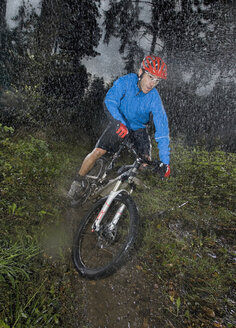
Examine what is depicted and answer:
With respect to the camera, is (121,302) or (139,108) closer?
(121,302)

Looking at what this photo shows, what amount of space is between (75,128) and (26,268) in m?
7.53

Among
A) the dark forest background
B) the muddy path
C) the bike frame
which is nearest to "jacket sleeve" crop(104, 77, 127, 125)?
the bike frame

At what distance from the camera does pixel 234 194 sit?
5.41 meters

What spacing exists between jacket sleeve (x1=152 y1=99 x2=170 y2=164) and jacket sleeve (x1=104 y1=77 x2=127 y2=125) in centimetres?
57

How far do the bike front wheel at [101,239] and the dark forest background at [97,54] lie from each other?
6.12m

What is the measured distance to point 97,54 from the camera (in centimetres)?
1002

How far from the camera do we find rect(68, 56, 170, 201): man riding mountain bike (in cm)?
316

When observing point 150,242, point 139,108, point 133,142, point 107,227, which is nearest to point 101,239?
point 107,227

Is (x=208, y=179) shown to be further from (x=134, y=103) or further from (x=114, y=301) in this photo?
(x=114, y=301)

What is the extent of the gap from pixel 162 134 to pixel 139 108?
808mm

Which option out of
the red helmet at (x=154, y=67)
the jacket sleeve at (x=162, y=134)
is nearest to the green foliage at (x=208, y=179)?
the jacket sleeve at (x=162, y=134)

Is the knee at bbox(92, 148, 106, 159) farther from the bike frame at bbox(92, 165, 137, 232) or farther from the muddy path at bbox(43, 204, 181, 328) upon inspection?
the muddy path at bbox(43, 204, 181, 328)

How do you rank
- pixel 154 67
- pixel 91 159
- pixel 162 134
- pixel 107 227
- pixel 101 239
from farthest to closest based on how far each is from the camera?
1. pixel 91 159
2. pixel 154 67
3. pixel 162 134
4. pixel 101 239
5. pixel 107 227

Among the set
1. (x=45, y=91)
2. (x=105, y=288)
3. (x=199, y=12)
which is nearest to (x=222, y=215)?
(x=105, y=288)
